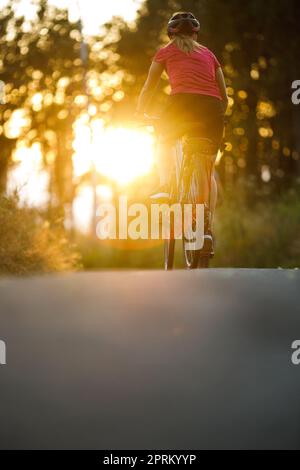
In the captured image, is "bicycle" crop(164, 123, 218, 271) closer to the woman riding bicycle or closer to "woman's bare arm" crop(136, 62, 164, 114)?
the woman riding bicycle

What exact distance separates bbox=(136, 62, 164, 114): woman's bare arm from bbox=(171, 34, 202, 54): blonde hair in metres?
0.28

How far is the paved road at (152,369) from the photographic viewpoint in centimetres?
351

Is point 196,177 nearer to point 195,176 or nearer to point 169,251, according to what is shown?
point 195,176

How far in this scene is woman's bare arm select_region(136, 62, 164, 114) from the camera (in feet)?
27.8

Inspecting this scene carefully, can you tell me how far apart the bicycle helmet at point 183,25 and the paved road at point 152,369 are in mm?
2267

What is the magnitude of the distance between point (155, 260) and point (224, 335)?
66.3ft

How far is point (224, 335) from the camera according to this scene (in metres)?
5.11

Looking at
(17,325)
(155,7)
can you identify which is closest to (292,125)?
(155,7)

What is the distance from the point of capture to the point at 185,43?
8219 mm

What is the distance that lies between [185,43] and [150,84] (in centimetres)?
60

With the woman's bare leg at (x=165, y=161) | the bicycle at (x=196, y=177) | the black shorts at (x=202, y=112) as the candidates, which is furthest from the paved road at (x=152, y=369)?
the woman's bare leg at (x=165, y=161)

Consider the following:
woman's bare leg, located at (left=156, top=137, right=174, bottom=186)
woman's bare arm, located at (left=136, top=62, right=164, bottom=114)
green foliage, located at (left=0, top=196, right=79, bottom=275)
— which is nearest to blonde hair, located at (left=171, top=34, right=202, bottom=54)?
woman's bare arm, located at (left=136, top=62, right=164, bottom=114)

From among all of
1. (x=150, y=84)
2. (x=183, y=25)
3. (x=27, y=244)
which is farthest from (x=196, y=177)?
(x=27, y=244)
